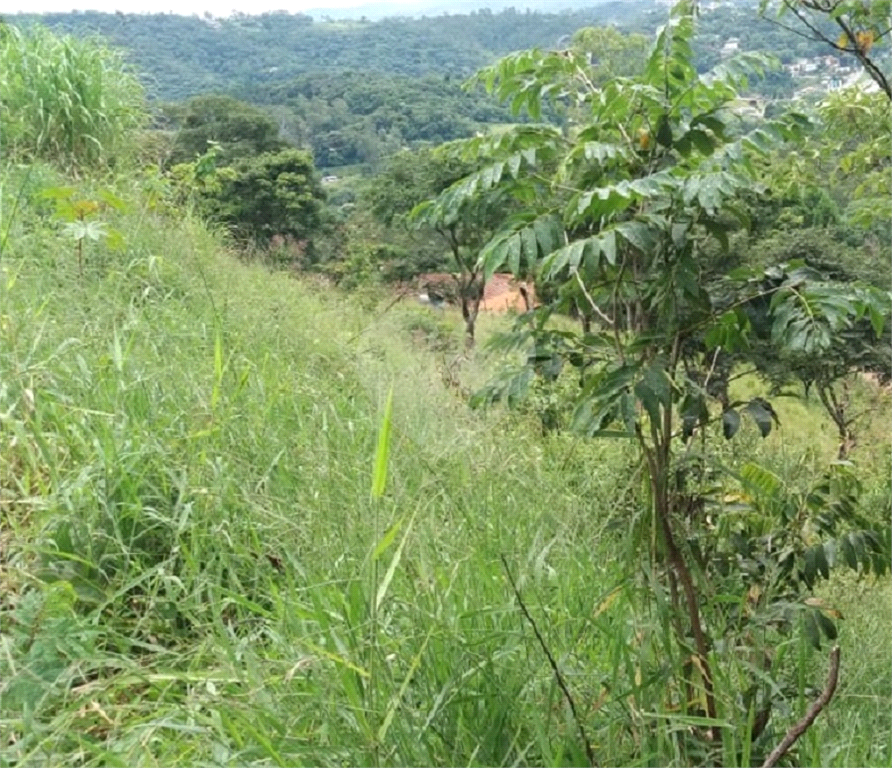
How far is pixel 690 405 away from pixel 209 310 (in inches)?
84.5

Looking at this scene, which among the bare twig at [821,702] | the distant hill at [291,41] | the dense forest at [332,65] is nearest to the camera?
the bare twig at [821,702]

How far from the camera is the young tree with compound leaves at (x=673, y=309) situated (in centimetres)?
119

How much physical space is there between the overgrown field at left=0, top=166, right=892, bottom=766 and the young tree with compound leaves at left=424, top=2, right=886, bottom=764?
9 centimetres

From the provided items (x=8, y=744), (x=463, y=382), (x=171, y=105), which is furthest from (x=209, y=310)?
(x=171, y=105)

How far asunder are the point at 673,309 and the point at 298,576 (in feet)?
2.68

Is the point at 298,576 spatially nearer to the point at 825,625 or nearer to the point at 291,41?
the point at 825,625

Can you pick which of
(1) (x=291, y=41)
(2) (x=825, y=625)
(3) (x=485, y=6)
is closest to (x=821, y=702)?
(2) (x=825, y=625)

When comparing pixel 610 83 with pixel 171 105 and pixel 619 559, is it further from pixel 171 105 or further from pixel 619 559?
pixel 171 105

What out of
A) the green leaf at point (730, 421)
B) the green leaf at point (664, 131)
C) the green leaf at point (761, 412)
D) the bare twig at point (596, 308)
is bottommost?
the green leaf at point (730, 421)

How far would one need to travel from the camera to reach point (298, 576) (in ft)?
4.75

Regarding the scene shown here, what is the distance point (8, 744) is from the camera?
3.61ft

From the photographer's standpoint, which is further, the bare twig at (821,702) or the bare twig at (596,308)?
the bare twig at (596,308)

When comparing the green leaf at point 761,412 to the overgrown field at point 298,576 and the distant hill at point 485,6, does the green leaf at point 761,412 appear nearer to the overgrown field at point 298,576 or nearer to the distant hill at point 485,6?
the overgrown field at point 298,576

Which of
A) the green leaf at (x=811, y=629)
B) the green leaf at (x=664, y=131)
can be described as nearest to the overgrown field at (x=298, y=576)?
the green leaf at (x=811, y=629)
